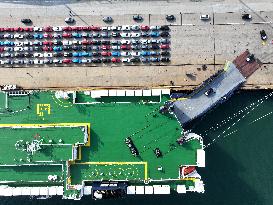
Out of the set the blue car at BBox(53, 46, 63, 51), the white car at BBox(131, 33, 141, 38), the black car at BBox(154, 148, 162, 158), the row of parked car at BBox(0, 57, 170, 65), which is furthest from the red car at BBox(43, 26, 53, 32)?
the black car at BBox(154, 148, 162, 158)

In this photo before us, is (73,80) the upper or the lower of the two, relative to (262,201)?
upper

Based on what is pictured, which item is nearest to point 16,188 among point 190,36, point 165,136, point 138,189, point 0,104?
point 0,104

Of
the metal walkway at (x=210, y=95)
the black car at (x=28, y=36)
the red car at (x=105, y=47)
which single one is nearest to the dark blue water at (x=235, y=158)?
the metal walkway at (x=210, y=95)

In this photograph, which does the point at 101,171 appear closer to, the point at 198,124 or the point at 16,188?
the point at 16,188

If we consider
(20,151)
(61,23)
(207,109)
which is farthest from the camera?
(61,23)

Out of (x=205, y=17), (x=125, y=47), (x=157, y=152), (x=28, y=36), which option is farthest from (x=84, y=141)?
(x=205, y=17)

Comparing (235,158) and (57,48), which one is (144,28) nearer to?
(57,48)
